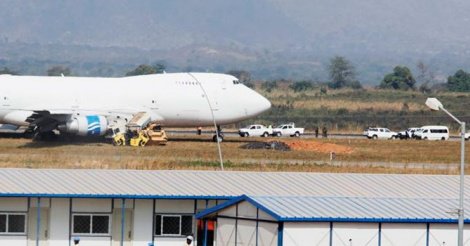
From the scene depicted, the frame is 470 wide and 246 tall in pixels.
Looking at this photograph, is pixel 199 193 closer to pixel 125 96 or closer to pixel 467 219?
pixel 467 219

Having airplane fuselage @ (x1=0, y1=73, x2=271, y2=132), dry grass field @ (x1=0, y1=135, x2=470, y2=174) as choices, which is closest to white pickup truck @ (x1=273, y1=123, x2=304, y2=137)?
dry grass field @ (x1=0, y1=135, x2=470, y2=174)

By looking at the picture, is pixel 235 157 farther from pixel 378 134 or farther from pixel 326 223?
pixel 378 134

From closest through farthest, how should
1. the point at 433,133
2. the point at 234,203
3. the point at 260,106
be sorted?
the point at 234,203 < the point at 260,106 < the point at 433,133

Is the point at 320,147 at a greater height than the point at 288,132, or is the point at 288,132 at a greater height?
the point at 288,132

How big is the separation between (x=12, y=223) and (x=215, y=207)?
8420mm

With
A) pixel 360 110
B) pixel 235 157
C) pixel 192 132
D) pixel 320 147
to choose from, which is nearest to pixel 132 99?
pixel 320 147

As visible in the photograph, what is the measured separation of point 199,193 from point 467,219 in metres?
10.5

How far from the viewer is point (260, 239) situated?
46.5 m

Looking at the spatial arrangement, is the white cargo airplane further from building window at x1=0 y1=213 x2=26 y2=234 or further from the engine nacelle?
building window at x1=0 y1=213 x2=26 y2=234

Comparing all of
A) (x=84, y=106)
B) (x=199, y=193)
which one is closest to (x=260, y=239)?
(x=199, y=193)

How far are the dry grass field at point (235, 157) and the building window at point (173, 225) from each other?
63.4 feet

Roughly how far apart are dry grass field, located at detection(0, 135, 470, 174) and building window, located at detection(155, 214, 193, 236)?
19.3 m

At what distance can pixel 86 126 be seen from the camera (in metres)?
91.2

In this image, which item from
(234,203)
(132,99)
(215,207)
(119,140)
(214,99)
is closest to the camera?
(234,203)
